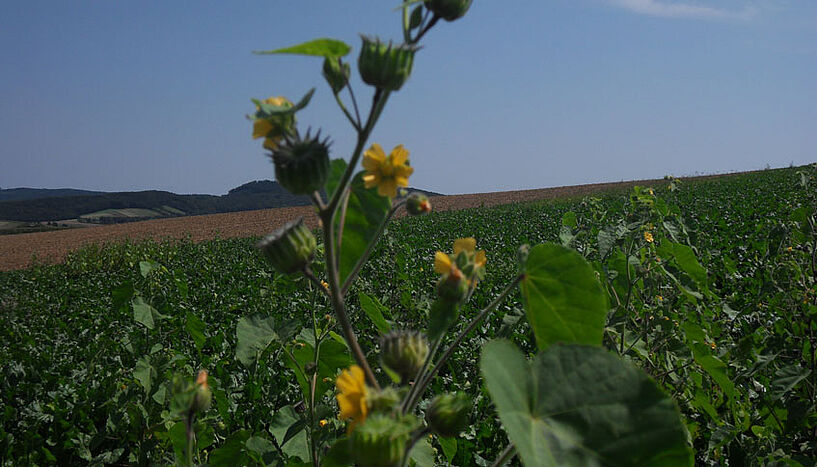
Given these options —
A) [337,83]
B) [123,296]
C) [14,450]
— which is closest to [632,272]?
[337,83]

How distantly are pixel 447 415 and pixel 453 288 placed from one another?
158 millimetres

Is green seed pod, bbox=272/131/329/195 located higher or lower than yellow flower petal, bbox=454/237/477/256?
higher

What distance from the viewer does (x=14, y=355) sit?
17.5ft

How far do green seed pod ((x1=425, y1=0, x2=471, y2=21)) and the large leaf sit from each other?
1.47 ft

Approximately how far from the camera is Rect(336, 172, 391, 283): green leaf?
2.53ft

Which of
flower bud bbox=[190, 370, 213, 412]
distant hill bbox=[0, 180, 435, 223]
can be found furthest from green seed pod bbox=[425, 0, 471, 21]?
distant hill bbox=[0, 180, 435, 223]

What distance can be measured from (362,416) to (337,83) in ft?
1.38

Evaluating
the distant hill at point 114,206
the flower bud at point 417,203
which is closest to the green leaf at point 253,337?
the flower bud at point 417,203

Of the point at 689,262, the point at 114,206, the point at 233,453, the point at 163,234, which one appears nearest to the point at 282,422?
the point at 233,453

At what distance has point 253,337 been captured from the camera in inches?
66.9

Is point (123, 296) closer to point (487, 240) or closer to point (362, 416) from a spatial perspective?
point (362, 416)

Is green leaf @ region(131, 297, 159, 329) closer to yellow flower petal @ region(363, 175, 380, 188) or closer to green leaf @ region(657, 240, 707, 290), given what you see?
yellow flower petal @ region(363, 175, 380, 188)

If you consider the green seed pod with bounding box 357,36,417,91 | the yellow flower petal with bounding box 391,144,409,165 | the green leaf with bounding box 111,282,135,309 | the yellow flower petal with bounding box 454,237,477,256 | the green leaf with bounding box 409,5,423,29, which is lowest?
the green leaf with bounding box 111,282,135,309

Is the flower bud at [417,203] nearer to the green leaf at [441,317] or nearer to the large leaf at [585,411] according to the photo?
the green leaf at [441,317]
